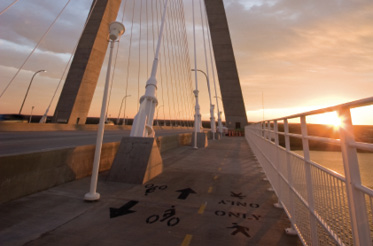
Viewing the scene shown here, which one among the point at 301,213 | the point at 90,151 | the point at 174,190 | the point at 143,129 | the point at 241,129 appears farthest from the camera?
the point at 241,129

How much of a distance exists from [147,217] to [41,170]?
333 cm

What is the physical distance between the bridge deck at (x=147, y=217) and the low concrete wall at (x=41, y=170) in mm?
277

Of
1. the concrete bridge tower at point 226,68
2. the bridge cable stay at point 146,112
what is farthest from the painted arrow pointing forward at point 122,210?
the concrete bridge tower at point 226,68

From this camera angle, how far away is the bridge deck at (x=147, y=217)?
3.30 meters

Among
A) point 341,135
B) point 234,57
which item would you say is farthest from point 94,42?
point 341,135

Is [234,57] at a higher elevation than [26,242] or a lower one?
higher

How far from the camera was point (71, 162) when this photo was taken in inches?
252

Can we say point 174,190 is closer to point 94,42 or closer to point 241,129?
point 94,42

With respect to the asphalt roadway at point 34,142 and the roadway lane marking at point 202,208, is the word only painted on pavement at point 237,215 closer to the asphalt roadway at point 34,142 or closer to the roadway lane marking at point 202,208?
the roadway lane marking at point 202,208

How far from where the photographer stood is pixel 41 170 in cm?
534

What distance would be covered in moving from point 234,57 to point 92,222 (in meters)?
60.7

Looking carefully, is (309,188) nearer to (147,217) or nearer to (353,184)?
(353,184)

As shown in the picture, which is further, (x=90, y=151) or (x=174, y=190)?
(x=90, y=151)

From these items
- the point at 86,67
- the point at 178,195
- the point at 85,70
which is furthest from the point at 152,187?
the point at 86,67
